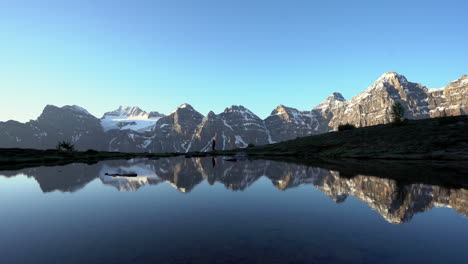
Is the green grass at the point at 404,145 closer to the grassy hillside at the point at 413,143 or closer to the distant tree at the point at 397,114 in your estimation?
the grassy hillside at the point at 413,143

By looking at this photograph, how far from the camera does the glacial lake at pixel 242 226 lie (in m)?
11.8

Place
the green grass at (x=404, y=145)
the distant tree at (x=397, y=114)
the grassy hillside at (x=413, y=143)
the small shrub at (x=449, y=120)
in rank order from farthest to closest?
the distant tree at (x=397, y=114) < the small shrub at (x=449, y=120) < the green grass at (x=404, y=145) < the grassy hillside at (x=413, y=143)

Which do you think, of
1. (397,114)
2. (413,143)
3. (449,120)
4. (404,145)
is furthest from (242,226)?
(397,114)

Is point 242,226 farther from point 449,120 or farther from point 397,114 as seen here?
point 397,114

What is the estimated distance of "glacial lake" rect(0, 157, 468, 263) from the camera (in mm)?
11781

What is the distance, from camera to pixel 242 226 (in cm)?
1641

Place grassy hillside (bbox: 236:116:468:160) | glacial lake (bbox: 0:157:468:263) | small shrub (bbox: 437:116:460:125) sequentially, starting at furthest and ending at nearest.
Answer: small shrub (bbox: 437:116:460:125) < grassy hillside (bbox: 236:116:468:160) < glacial lake (bbox: 0:157:468:263)

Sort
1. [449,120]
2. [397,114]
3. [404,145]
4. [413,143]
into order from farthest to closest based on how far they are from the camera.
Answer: [397,114] → [449,120] → [404,145] → [413,143]

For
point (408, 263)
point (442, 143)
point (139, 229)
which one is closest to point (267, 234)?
point (408, 263)

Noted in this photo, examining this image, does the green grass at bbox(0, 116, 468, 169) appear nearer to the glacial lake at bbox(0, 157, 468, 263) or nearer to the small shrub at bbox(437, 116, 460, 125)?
the small shrub at bbox(437, 116, 460, 125)

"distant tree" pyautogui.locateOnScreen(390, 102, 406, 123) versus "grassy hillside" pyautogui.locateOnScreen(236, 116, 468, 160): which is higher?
"distant tree" pyautogui.locateOnScreen(390, 102, 406, 123)

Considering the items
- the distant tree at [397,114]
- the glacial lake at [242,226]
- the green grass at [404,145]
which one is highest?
the distant tree at [397,114]

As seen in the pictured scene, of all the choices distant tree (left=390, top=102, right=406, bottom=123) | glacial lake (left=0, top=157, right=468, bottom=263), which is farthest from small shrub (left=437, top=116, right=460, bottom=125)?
glacial lake (left=0, top=157, right=468, bottom=263)

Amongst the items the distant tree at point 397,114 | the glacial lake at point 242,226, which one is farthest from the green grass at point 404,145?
the glacial lake at point 242,226
